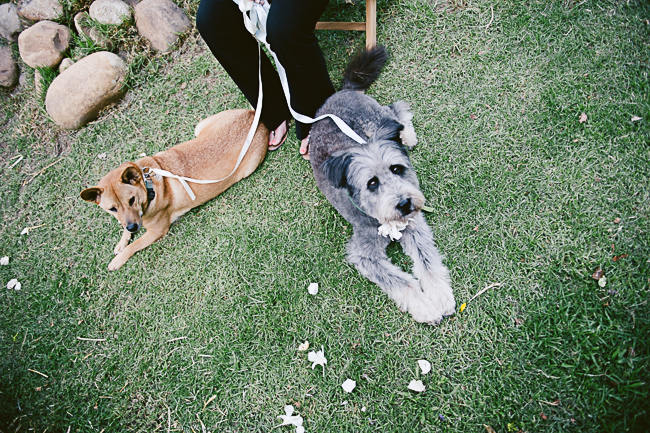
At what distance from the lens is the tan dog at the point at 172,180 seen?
338 cm

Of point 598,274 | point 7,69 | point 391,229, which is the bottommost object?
point 598,274

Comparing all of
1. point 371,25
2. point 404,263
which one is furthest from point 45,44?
point 404,263

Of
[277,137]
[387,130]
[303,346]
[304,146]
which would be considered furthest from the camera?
[277,137]

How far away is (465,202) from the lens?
3.31 metres

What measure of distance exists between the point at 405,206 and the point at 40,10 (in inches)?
248

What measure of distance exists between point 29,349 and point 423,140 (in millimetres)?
4827

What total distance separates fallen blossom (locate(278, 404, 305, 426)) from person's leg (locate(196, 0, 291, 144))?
2.79 m

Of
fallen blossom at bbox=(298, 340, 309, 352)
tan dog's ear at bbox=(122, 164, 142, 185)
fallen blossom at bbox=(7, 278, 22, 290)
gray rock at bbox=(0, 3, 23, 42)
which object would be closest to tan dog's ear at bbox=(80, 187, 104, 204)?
tan dog's ear at bbox=(122, 164, 142, 185)

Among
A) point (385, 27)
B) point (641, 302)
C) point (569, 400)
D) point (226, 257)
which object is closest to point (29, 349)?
point (226, 257)

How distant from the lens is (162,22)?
4699 millimetres

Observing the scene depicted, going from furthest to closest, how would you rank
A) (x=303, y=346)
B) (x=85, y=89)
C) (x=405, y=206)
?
(x=85, y=89), (x=303, y=346), (x=405, y=206)

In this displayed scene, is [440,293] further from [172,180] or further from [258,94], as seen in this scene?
[172,180]

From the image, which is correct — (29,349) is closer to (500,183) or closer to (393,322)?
(393,322)

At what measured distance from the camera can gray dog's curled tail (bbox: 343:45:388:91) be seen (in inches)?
142
